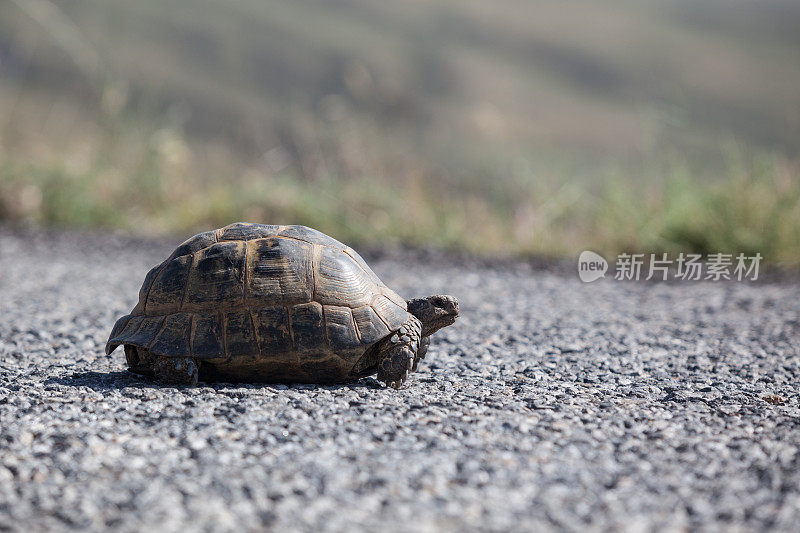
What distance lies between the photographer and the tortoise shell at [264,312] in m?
3.23

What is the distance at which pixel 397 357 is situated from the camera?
3.36m

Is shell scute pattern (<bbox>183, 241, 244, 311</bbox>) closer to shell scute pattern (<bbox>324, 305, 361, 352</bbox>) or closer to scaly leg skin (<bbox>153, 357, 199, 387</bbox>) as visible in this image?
scaly leg skin (<bbox>153, 357, 199, 387</bbox>)

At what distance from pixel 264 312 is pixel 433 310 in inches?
32.6

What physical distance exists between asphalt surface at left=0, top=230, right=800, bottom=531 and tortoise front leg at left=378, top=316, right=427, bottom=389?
0.22 feet

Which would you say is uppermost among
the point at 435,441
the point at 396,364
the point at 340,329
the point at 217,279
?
the point at 217,279

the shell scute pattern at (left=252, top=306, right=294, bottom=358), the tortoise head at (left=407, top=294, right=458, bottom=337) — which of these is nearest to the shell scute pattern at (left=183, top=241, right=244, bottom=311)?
the shell scute pattern at (left=252, top=306, right=294, bottom=358)

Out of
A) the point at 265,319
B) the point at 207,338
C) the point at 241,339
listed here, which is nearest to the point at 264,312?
the point at 265,319

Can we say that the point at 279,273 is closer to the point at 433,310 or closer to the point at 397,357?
the point at 397,357

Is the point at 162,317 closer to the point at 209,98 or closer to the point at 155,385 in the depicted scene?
the point at 155,385

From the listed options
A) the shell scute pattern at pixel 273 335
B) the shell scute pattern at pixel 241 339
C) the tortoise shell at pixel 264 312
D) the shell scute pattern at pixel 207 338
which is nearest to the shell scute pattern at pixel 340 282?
the tortoise shell at pixel 264 312

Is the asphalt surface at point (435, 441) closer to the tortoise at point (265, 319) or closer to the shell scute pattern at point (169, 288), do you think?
the tortoise at point (265, 319)

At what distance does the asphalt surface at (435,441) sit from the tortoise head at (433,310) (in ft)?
0.90

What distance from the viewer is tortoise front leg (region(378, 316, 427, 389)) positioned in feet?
11.0

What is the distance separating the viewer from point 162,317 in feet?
11.0
